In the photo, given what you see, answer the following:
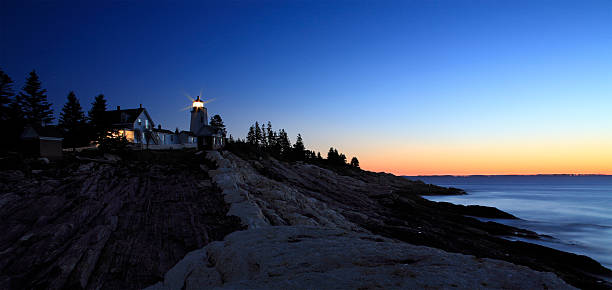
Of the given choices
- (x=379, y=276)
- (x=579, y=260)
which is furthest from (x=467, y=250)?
(x=379, y=276)

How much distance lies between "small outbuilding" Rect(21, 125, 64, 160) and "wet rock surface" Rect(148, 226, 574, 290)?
29.7m

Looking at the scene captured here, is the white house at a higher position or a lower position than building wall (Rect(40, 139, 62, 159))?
higher

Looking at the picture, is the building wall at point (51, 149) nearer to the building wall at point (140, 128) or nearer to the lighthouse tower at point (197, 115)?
the building wall at point (140, 128)

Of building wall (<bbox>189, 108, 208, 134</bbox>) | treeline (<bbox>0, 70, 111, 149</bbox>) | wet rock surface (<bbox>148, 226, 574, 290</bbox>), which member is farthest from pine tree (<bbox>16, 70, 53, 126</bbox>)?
wet rock surface (<bbox>148, 226, 574, 290</bbox>)

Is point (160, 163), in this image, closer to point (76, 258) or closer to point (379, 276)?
point (76, 258)

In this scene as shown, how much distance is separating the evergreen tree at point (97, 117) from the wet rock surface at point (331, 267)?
144 feet

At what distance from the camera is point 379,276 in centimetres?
557

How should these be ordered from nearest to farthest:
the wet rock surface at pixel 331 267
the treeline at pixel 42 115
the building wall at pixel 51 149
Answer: the wet rock surface at pixel 331 267 → the building wall at pixel 51 149 → the treeline at pixel 42 115

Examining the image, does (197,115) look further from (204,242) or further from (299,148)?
(299,148)

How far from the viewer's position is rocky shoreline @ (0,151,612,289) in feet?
20.0

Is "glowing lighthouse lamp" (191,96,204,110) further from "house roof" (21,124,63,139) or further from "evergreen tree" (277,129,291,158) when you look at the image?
"evergreen tree" (277,129,291,158)

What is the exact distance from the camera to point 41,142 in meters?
27.9

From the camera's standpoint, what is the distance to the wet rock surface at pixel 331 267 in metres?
5.32

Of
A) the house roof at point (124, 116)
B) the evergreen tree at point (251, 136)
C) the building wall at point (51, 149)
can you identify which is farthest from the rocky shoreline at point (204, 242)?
the evergreen tree at point (251, 136)
